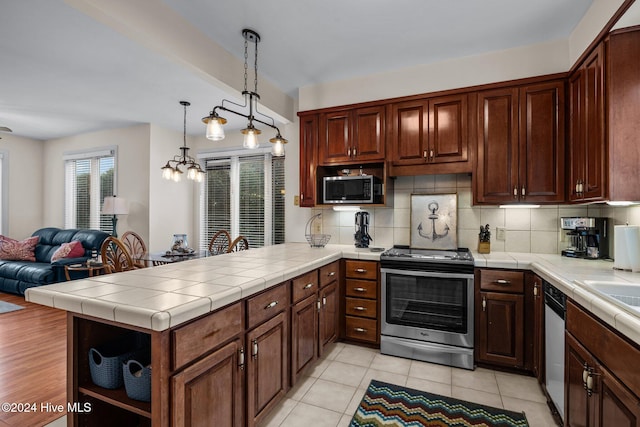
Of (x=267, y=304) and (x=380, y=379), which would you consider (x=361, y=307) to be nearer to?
(x=380, y=379)

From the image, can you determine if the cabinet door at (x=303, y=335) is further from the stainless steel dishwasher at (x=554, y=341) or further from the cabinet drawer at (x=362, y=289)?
the stainless steel dishwasher at (x=554, y=341)

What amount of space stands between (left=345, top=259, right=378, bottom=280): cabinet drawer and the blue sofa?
13.7 feet

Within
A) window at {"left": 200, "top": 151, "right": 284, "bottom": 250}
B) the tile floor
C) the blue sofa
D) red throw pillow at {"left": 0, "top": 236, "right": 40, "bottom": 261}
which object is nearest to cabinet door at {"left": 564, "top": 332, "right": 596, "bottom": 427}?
the tile floor

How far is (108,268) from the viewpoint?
310cm

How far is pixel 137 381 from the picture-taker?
1256 mm

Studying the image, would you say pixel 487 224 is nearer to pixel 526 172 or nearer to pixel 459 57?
pixel 526 172

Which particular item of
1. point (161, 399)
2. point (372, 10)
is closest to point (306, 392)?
point (161, 399)

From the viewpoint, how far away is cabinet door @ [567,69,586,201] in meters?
2.25

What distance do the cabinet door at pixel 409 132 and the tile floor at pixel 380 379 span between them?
1788 millimetres

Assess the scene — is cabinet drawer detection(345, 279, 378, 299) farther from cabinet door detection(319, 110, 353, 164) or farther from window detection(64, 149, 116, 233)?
window detection(64, 149, 116, 233)

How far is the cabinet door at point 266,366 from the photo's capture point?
1595mm

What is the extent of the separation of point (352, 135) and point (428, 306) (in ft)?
5.79

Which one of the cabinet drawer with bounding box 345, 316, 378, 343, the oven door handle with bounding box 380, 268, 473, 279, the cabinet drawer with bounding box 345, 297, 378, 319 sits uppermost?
the oven door handle with bounding box 380, 268, 473, 279

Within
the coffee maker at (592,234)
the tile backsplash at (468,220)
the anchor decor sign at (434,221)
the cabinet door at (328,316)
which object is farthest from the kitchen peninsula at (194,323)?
the anchor decor sign at (434,221)
